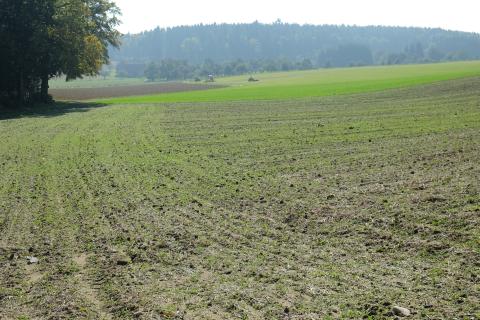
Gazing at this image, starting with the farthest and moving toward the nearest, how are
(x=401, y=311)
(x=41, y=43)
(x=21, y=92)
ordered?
1. (x=21, y=92)
2. (x=41, y=43)
3. (x=401, y=311)

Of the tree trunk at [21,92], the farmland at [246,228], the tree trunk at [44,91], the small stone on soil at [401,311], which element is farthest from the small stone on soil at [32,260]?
the tree trunk at [44,91]

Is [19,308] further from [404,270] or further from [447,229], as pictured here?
[447,229]

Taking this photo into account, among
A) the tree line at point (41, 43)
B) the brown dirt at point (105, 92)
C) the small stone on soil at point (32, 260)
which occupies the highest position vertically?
the tree line at point (41, 43)

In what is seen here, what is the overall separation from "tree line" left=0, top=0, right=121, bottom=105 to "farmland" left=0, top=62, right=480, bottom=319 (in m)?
29.7

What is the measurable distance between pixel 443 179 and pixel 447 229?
435cm

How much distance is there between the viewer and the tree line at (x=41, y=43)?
50406 mm

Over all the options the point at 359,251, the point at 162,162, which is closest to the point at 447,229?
the point at 359,251

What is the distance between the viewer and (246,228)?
12.1m

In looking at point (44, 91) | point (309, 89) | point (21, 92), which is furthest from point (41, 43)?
point (309, 89)

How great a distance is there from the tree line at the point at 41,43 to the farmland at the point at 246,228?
29677 mm

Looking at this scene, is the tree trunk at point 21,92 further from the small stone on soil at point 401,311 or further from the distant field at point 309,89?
the small stone on soil at point 401,311

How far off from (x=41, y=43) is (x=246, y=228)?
144ft

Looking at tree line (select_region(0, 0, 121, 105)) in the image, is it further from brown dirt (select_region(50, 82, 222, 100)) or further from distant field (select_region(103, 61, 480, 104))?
brown dirt (select_region(50, 82, 222, 100))

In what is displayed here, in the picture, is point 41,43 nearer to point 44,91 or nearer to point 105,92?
point 44,91
